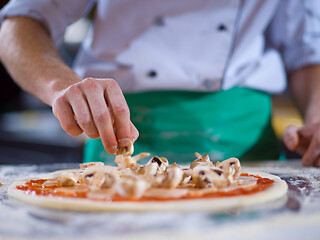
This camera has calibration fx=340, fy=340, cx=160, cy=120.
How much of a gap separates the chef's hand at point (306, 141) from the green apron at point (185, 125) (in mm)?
184

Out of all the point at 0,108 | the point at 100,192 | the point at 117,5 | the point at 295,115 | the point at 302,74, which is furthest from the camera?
the point at 0,108

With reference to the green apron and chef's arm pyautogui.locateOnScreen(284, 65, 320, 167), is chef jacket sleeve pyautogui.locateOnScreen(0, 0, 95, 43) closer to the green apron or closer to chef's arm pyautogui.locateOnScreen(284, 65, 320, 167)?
the green apron

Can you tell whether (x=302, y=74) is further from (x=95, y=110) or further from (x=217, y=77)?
(x=95, y=110)

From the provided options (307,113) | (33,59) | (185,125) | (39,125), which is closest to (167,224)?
(33,59)

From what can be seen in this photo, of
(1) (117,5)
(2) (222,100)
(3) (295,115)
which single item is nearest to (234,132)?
(2) (222,100)

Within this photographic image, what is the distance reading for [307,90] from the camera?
1353 millimetres

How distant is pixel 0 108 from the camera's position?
379cm

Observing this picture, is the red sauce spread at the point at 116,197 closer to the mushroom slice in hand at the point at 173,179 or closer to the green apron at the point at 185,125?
the mushroom slice in hand at the point at 173,179

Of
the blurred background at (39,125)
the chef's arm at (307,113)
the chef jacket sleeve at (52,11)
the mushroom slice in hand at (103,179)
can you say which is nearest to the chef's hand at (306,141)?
the chef's arm at (307,113)

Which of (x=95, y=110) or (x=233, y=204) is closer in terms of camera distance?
(x=233, y=204)

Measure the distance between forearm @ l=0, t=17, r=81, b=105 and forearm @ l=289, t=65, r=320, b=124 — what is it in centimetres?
88

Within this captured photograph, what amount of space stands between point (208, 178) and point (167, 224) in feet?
0.71

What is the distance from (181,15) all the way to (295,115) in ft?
7.14

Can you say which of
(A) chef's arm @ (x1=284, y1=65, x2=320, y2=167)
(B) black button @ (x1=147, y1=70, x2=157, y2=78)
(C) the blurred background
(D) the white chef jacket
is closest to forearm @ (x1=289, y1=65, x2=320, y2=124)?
(A) chef's arm @ (x1=284, y1=65, x2=320, y2=167)
